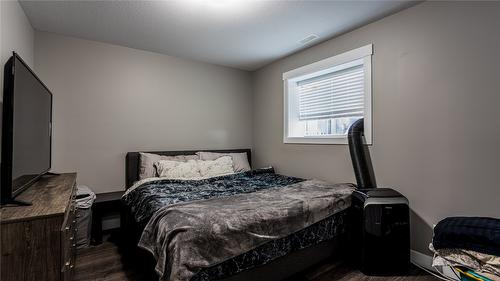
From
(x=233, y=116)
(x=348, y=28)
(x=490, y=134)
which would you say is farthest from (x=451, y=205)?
(x=233, y=116)

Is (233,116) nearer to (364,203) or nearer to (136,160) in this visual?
(136,160)

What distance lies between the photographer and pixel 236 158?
3836mm

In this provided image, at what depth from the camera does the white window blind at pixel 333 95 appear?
2.80 meters

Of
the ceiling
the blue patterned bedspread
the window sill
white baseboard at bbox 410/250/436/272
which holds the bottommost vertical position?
white baseboard at bbox 410/250/436/272

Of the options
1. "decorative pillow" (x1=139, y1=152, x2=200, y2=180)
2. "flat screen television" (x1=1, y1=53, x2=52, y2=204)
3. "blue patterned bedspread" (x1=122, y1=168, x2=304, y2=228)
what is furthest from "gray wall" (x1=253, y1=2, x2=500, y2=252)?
"flat screen television" (x1=1, y1=53, x2=52, y2=204)

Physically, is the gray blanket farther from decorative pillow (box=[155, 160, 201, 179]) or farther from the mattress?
decorative pillow (box=[155, 160, 201, 179])

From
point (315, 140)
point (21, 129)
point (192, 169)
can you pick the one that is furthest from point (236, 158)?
point (21, 129)

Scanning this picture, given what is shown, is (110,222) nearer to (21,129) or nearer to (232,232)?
(21,129)

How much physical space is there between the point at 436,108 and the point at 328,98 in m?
1.26

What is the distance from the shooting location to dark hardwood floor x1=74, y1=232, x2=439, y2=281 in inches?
79.1

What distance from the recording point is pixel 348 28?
105 inches

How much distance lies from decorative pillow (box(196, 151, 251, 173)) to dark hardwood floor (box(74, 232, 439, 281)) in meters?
1.60

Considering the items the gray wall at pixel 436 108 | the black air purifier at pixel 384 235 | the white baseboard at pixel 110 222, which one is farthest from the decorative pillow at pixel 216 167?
the black air purifier at pixel 384 235

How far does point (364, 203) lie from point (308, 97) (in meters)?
1.83
